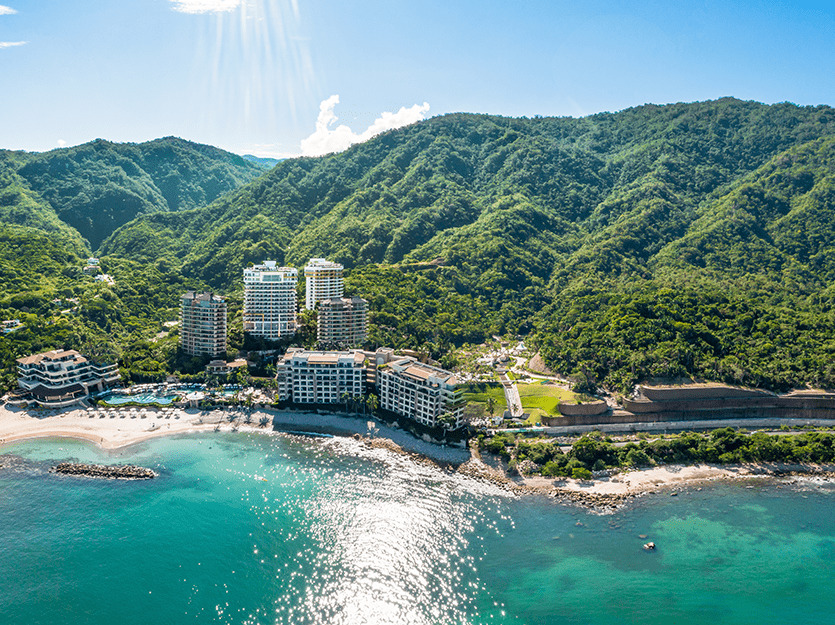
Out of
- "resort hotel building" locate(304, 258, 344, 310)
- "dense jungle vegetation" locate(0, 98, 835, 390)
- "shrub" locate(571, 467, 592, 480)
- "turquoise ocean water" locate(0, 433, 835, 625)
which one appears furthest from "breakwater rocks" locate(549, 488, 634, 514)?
"resort hotel building" locate(304, 258, 344, 310)

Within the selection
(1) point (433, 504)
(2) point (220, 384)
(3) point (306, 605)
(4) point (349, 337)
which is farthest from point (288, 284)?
(3) point (306, 605)

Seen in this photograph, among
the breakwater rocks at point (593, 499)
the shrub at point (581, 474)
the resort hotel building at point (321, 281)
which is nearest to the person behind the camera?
the breakwater rocks at point (593, 499)

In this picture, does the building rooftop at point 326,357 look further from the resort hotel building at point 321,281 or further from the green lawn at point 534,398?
the resort hotel building at point 321,281

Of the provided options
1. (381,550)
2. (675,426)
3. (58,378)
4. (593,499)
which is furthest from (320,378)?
(675,426)

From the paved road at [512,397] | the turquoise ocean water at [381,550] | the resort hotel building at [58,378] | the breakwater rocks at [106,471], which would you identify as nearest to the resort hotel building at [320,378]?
the turquoise ocean water at [381,550]

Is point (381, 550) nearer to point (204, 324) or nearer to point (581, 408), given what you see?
point (581, 408)

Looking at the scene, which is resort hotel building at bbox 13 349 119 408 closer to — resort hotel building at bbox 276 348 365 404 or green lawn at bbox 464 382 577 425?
resort hotel building at bbox 276 348 365 404
